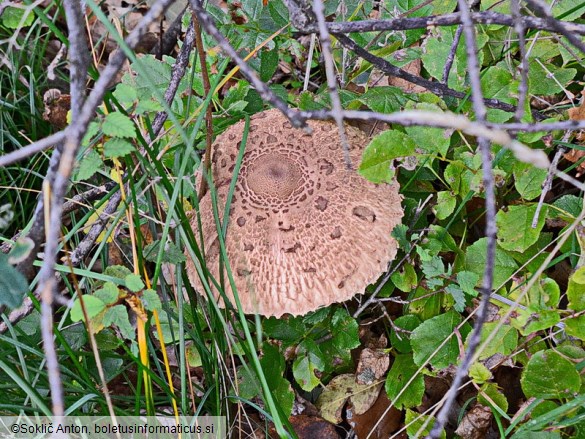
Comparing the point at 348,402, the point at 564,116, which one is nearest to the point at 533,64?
the point at 564,116

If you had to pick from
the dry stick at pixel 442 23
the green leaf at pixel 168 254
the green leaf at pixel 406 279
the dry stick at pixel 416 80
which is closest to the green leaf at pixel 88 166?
the green leaf at pixel 168 254

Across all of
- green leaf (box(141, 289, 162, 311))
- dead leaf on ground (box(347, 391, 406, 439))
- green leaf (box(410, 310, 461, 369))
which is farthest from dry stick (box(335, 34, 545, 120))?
dead leaf on ground (box(347, 391, 406, 439))

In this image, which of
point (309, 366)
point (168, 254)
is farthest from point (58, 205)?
point (309, 366)

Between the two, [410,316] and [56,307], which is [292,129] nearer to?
[410,316]

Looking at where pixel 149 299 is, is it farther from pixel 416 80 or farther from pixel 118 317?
pixel 416 80

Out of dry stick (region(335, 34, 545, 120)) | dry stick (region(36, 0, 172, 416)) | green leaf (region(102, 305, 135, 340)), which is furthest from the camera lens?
dry stick (region(335, 34, 545, 120))

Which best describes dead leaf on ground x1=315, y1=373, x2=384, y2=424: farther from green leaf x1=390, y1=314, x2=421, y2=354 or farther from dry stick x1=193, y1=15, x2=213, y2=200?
dry stick x1=193, y1=15, x2=213, y2=200
